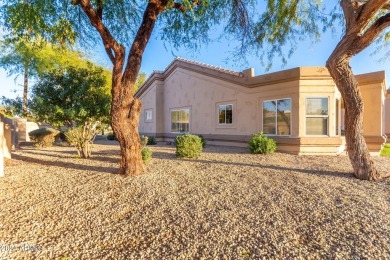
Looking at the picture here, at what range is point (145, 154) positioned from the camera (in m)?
8.20

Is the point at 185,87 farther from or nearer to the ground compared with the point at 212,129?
farther from the ground

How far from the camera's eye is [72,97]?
8734mm

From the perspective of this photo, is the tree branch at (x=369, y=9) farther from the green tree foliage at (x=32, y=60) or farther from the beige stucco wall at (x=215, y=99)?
the green tree foliage at (x=32, y=60)

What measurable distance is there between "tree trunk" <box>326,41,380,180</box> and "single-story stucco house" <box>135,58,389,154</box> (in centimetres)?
444

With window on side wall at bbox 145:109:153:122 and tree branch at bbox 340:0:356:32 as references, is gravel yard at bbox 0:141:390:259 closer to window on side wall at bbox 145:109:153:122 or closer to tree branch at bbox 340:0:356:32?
tree branch at bbox 340:0:356:32

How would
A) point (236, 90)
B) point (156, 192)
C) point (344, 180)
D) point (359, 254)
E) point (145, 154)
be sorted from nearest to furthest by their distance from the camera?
1. point (359, 254)
2. point (156, 192)
3. point (344, 180)
4. point (145, 154)
5. point (236, 90)

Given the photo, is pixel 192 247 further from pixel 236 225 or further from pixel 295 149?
pixel 295 149

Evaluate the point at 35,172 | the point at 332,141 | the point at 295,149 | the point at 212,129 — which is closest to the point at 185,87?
the point at 212,129

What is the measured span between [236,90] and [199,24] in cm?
601

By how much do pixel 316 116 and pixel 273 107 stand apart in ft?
7.32

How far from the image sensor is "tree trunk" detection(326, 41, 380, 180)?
6.04 meters

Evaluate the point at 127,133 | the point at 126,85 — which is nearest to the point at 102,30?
the point at 126,85

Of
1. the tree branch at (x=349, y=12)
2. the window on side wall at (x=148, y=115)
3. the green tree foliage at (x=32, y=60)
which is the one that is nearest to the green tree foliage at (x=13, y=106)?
the window on side wall at (x=148, y=115)

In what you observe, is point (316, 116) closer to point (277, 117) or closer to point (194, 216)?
point (277, 117)
